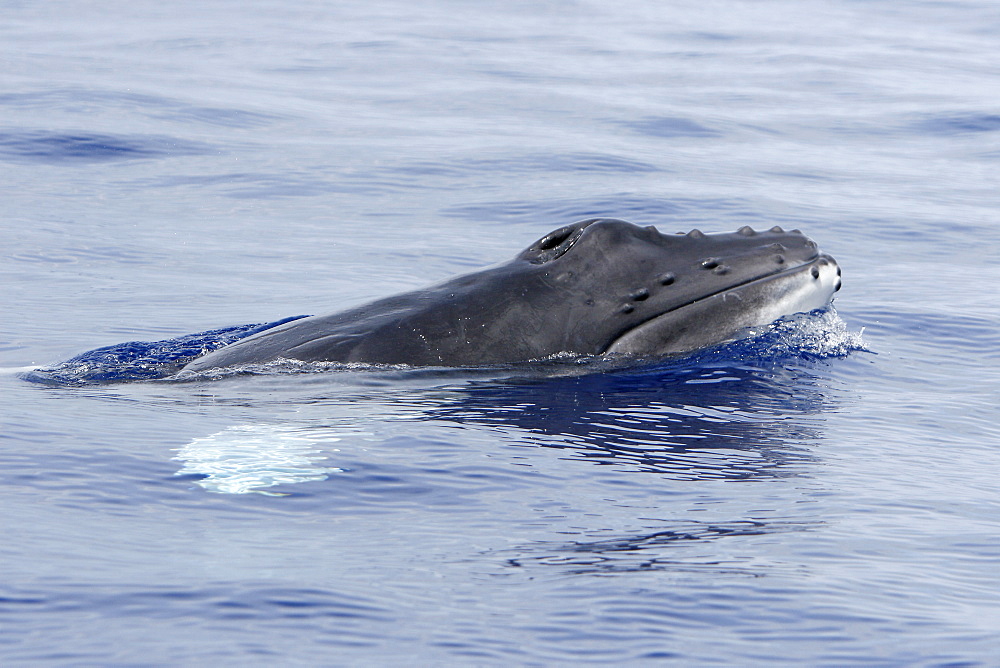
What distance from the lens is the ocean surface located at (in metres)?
7.39

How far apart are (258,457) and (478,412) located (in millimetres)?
1913

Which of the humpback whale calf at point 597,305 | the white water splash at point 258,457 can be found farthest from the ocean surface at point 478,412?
the humpback whale calf at point 597,305

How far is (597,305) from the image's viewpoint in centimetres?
1171

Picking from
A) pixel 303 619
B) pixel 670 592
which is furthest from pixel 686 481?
pixel 303 619

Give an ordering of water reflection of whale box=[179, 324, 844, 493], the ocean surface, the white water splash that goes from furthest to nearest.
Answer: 1. water reflection of whale box=[179, 324, 844, 493]
2. the white water splash
3. the ocean surface

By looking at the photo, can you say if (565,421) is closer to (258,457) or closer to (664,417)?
(664,417)

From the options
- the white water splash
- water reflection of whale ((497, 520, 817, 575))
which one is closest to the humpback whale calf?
the white water splash

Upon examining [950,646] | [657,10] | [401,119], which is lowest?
[950,646]

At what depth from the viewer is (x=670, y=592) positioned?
768 cm

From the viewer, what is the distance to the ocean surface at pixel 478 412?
7.39 metres

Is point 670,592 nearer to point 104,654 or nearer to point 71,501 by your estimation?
point 104,654

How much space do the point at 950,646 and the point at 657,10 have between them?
152 feet

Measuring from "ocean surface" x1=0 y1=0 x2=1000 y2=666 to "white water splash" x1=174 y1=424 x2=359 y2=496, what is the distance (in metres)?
0.03

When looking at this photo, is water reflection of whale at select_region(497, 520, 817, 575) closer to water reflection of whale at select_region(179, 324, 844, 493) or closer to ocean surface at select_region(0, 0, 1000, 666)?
ocean surface at select_region(0, 0, 1000, 666)
